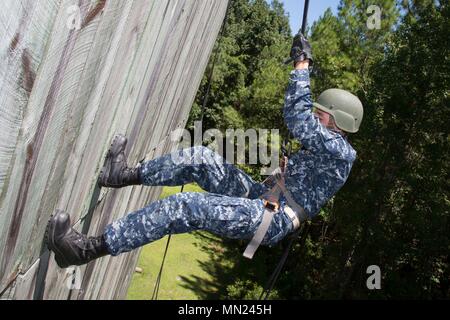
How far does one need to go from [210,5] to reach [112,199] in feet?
8.87

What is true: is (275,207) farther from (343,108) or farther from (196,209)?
(343,108)

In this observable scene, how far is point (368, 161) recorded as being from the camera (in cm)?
1377

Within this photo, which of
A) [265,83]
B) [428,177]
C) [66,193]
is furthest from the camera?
[265,83]

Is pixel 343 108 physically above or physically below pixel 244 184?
above

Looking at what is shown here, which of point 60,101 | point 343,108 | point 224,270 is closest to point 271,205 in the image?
point 343,108

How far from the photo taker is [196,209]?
2.81m

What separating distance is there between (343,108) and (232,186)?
3.77ft

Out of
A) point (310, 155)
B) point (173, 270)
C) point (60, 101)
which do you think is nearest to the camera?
point (60, 101)

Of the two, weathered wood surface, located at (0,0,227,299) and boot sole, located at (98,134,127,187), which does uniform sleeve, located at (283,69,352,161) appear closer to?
weathered wood surface, located at (0,0,227,299)

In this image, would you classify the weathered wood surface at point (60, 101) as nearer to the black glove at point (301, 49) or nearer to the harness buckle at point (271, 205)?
the black glove at point (301, 49)

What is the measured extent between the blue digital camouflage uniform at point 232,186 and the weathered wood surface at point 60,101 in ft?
1.07

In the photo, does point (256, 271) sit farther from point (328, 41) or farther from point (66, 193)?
point (66, 193)
